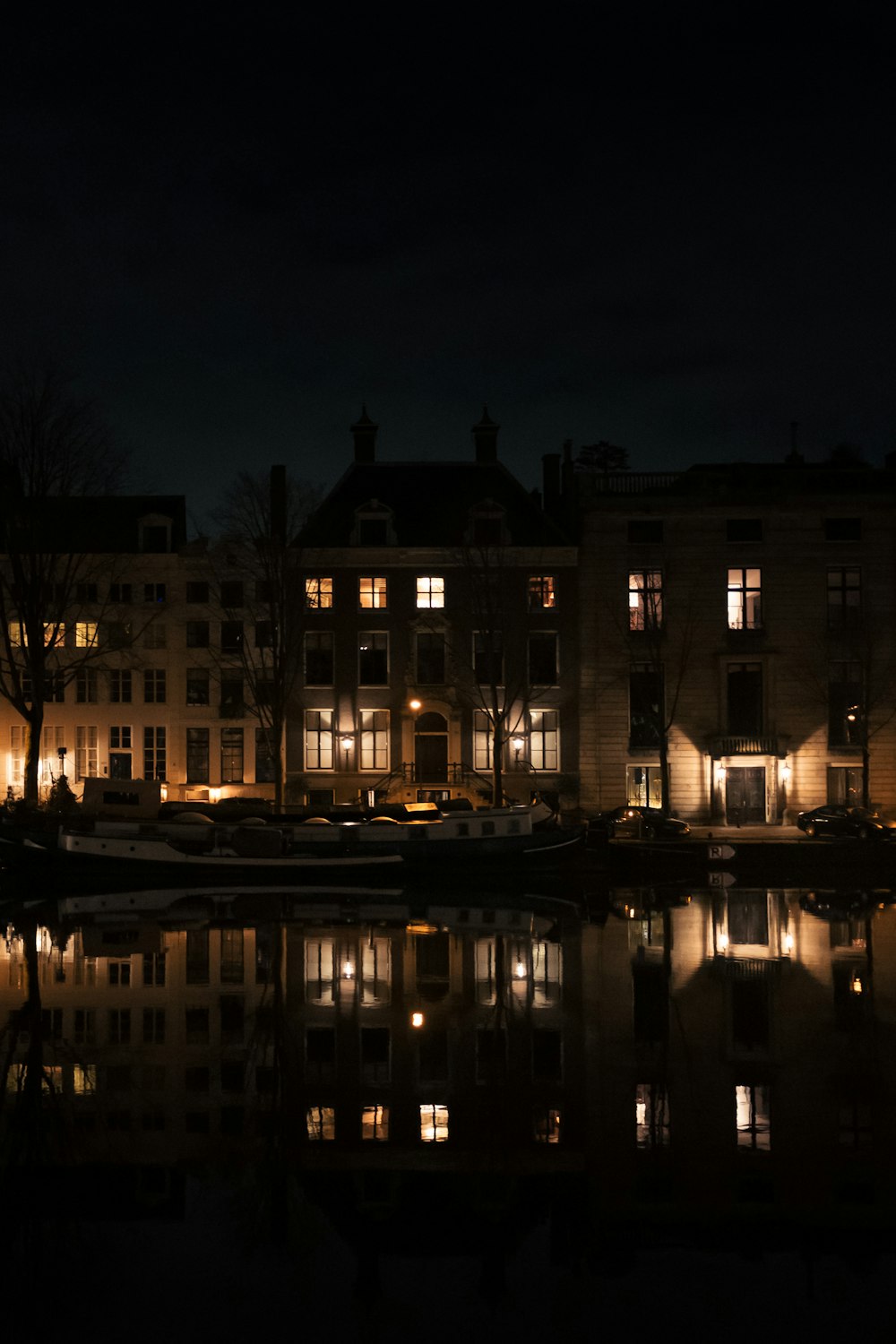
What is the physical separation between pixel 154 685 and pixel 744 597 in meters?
27.3

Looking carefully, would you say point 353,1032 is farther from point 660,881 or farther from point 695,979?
point 660,881

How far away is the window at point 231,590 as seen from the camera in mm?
55281

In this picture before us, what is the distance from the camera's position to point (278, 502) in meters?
55.8

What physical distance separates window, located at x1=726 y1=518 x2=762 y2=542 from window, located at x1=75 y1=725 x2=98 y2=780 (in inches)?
1200

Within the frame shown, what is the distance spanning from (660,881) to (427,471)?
2497 centimetres

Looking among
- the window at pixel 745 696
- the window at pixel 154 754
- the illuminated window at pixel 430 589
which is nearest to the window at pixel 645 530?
the window at pixel 745 696

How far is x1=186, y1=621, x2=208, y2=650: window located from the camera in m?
55.6

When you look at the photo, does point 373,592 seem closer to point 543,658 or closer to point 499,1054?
point 543,658

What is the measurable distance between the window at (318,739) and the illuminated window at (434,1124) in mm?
39362

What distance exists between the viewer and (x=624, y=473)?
5594cm

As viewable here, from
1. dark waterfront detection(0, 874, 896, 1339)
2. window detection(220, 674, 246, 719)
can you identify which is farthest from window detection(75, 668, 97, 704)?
dark waterfront detection(0, 874, 896, 1339)

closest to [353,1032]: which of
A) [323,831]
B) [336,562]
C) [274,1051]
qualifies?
[274,1051]

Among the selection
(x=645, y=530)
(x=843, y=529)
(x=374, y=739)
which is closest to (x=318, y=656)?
(x=374, y=739)

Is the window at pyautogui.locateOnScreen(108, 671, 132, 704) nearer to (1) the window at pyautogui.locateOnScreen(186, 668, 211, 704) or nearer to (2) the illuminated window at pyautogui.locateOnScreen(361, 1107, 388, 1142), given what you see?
(1) the window at pyautogui.locateOnScreen(186, 668, 211, 704)
